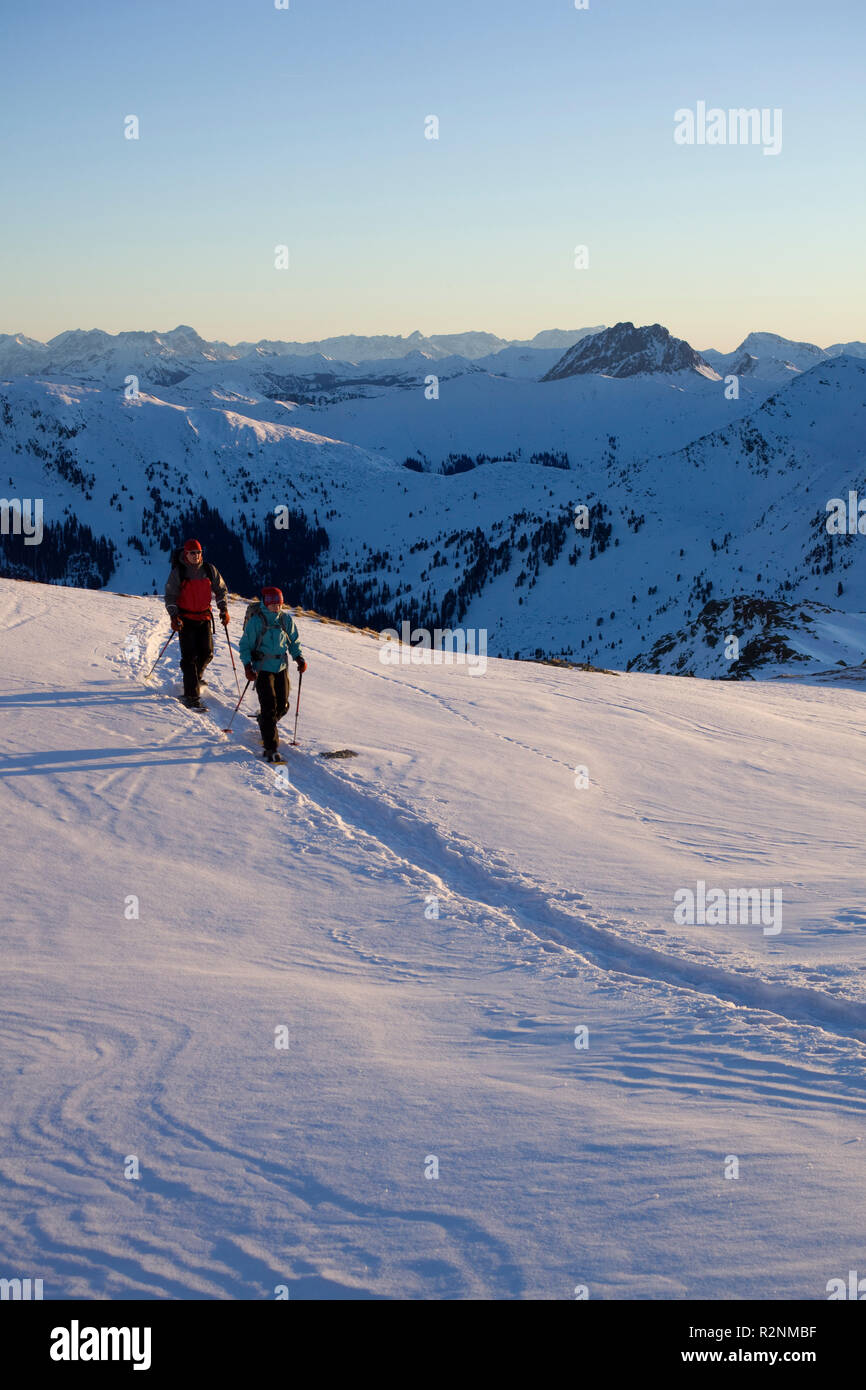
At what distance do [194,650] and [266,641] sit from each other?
2130 millimetres

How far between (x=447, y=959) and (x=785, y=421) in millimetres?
210689

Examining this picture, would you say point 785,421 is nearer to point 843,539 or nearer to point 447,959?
point 843,539

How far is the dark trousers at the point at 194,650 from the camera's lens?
12.8 meters

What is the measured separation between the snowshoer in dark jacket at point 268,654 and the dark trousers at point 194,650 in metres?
1.67

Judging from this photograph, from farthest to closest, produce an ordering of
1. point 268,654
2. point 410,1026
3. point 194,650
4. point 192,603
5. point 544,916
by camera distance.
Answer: point 194,650
point 192,603
point 268,654
point 544,916
point 410,1026

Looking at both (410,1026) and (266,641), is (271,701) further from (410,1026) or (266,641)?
(410,1026)

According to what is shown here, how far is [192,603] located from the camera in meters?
Answer: 12.7

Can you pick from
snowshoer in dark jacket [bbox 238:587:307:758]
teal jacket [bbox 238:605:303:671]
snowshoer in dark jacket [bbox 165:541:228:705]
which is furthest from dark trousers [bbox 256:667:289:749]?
snowshoer in dark jacket [bbox 165:541:228:705]

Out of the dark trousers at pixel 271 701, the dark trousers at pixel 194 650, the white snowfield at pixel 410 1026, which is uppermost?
the dark trousers at pixel 194 650

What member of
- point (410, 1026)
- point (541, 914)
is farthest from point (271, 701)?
point (410, 1026)

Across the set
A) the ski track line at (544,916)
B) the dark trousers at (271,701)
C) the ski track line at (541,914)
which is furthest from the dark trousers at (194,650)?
the ski track line at (544,916)

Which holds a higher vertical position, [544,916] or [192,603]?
[192,603]

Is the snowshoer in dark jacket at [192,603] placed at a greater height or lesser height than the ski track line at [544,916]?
greater

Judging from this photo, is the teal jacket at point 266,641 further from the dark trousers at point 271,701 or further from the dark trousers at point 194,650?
the dark trousers at point 194,650
